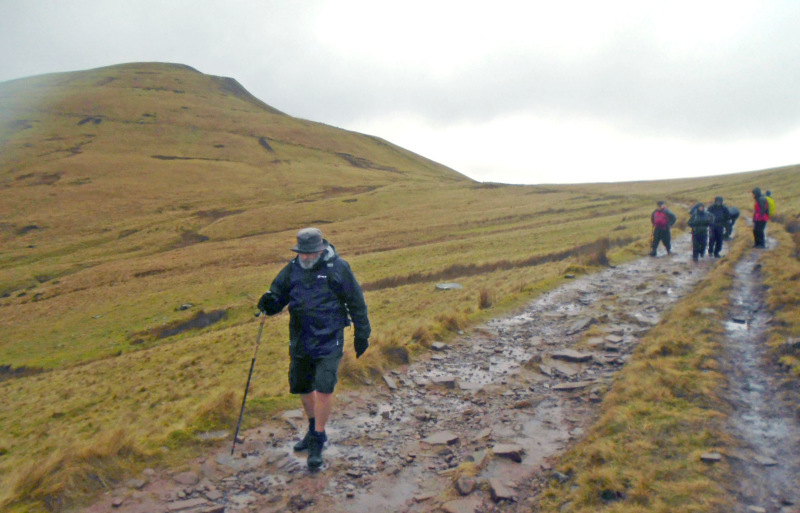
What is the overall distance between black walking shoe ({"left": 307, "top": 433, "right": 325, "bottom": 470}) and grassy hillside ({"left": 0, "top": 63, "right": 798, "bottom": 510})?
1.79m

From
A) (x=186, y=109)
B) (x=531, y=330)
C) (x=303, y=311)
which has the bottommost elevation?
(x=531, y=330)

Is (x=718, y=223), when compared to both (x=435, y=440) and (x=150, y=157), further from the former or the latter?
(x=150, y=157)

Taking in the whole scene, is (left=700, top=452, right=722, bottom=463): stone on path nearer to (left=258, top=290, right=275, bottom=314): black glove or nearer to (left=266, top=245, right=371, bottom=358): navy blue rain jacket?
(left=266, top=245, right=371, bottom=358): navy blue rain jacket

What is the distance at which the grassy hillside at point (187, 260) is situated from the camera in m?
11.9

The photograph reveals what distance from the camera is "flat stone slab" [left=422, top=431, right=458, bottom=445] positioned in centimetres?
745

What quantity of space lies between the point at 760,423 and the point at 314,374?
19.0 feet

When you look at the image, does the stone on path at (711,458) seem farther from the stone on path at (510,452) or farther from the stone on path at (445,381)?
the stone on path at (445,381)

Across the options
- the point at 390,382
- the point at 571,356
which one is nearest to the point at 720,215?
the point at 571,356

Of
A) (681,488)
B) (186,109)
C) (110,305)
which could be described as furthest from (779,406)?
(186,109)

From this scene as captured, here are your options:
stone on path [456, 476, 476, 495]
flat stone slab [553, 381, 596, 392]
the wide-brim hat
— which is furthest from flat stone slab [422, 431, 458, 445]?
the wide-brim hat

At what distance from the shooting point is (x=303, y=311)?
6.83 meters

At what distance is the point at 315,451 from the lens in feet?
22.1

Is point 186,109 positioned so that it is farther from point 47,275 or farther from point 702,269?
point 702,269

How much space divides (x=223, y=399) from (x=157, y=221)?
242 ft
